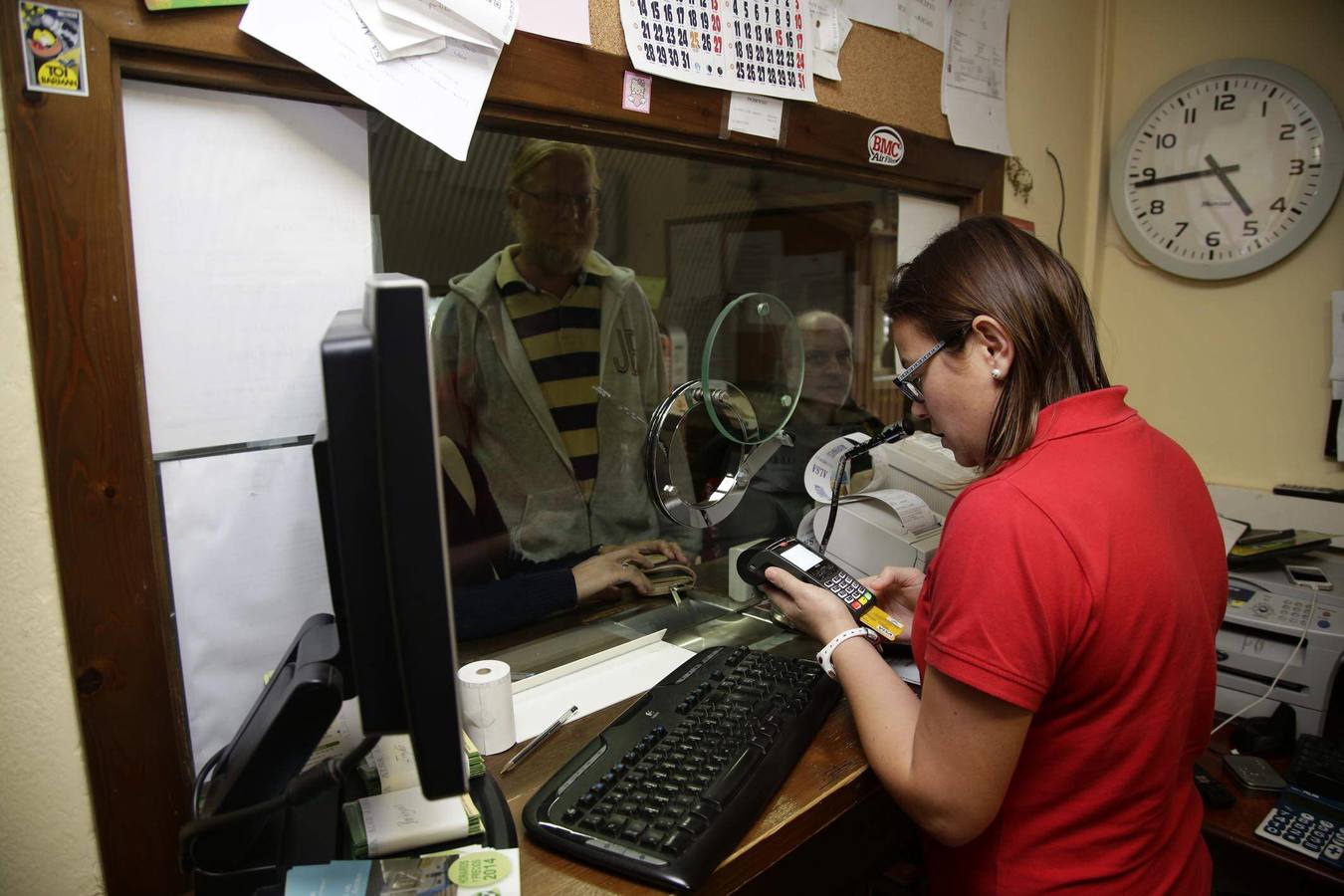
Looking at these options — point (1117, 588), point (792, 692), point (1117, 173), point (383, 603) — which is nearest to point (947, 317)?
point (1117, 588)

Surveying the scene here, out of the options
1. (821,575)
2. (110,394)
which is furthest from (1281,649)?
(110,394)

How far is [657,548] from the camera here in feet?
4.80

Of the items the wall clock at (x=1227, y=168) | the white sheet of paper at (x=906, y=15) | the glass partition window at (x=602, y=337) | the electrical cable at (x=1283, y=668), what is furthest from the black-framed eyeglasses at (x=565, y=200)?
the wall clock at (x=1227, y=168)

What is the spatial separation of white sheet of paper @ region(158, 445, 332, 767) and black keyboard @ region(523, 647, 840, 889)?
38cm

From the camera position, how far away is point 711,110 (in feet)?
3.85

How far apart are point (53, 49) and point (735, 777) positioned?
3.01 feet

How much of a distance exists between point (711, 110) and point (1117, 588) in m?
0.85

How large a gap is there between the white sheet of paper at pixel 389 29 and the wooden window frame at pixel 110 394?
0.24 feet

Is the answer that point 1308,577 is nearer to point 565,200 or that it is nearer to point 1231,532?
point 1231,532

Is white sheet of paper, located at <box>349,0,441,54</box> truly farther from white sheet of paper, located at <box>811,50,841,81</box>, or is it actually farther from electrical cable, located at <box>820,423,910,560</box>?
electrical cable, located at <box>820,423,910,560</box>

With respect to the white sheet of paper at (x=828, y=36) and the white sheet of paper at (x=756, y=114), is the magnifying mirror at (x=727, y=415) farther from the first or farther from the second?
the white sheet of paper at (x=828, y=36)

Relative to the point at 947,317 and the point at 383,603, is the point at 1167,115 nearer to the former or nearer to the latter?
the point at 947,317

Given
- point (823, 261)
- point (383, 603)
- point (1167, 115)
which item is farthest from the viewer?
point (1167, 115)

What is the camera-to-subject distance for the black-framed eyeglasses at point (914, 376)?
923 mm
